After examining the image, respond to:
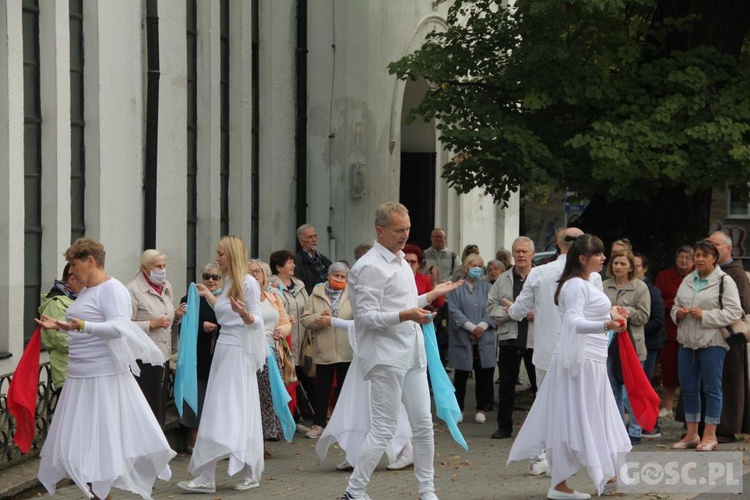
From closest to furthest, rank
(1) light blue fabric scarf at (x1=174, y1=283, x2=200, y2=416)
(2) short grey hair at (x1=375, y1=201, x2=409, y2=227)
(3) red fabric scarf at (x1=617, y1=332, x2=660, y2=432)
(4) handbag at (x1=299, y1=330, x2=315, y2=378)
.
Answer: (2) short grey hair at (x1=375, y1=201, x2=409, y2=227)
(3) red fabric scarf at (x1=617, y1=332, x2=660, y2=432)
(1) light blue fabric scarf at (x1=174, y1=283, x2=200, y2=416)
(4) handbag at (x1=299, y1=330, x2=315, y2=378)

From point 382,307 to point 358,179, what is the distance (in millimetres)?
11195

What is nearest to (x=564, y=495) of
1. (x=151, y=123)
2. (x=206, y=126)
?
(x=151, y=123)

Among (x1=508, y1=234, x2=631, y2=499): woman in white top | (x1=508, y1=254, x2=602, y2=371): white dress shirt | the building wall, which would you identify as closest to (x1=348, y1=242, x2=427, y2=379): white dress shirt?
(x1=508, y1=234, x2=631, y2=499): woman in white top

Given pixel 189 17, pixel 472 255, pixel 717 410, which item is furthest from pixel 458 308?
pixel 189 17

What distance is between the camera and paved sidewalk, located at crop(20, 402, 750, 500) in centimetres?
1124

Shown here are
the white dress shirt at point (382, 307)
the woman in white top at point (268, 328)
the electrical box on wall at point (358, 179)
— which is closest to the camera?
the white dress shirt at point (382, 307)

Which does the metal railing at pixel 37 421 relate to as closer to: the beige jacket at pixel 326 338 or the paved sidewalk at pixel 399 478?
the paved sidewalk at pixel 399 478

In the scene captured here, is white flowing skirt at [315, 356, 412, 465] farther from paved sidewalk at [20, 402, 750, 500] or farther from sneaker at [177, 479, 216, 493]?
sneaker at [177, 479, 216, 493]

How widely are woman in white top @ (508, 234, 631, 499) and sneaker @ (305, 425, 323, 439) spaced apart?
3985 mm

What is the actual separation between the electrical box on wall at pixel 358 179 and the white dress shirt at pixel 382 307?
1097cm

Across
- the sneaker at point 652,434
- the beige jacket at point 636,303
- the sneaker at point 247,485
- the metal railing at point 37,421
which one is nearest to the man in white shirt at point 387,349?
the sneaker at point 247,485

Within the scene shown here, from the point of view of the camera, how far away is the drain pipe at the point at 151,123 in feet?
51.9

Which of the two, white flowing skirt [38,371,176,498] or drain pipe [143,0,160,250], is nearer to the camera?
white flowing skirt [38,371,176,498]

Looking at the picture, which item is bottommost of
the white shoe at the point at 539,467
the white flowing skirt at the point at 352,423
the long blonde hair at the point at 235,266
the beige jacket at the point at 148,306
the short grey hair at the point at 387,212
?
the white shoe at the point at 539,467
